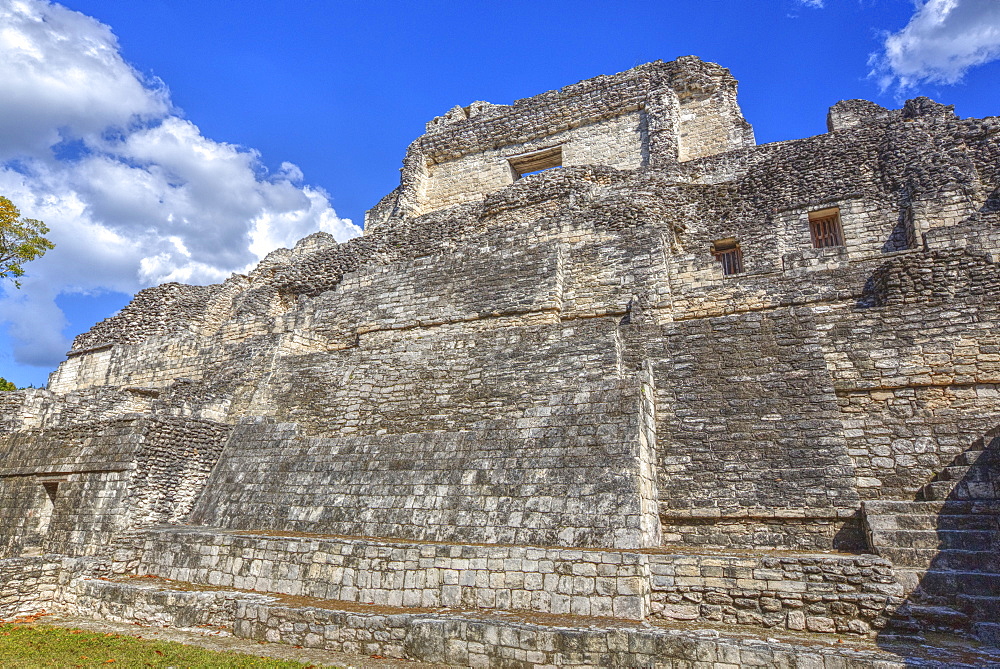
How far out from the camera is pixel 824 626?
522cm

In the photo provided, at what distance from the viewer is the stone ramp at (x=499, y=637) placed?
4465mm

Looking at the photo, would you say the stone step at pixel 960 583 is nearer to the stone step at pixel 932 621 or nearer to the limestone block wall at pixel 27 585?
the stone step at pixel 932 621

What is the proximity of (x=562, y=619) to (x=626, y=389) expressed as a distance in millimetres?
3366

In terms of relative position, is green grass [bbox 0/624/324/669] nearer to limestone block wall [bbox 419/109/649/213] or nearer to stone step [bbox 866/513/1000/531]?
stone step [bbox 866/513/1000/531]

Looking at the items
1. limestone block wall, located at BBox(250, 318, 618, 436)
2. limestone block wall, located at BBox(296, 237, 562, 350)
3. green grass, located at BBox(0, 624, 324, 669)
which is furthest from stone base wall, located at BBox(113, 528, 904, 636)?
limestone block wall, located at BBox(296, 237, 562, 350)

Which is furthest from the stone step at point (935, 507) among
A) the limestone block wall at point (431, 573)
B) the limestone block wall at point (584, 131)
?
the limestone block wall at point (584, 131)

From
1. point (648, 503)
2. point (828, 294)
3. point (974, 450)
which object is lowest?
point (648, 503)

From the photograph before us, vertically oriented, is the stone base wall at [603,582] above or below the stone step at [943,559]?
below

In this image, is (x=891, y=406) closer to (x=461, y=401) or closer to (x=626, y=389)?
(x=626, y=389)

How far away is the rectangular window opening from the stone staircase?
1777cm

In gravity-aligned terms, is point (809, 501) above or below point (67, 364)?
below

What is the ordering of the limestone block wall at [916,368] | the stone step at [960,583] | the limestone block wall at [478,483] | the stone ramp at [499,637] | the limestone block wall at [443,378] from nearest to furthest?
1. the stone ramp at [499,637]
2. the stone step at [960,583]
3. the limestone block wall at [478,483]
4. the limestone block wall at [916,368]
5. the limestone block wall at [443,378]

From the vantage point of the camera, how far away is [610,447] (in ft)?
23.1

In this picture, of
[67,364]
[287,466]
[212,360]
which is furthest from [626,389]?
[67,364]
